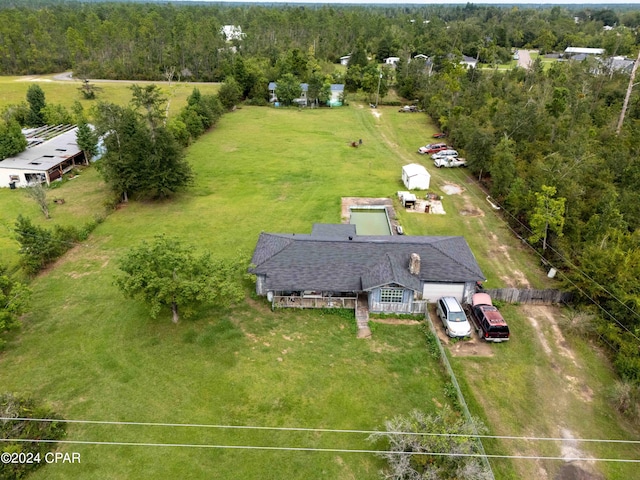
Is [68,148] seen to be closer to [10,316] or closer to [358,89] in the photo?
[10,316]

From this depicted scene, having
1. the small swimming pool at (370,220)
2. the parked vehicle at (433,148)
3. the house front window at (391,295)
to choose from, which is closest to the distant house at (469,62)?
the parked vehicle at (433,148)

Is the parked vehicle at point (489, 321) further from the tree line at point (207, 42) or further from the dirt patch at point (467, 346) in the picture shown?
the tree line at point (207, 42)

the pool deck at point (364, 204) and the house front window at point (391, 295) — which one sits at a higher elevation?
the pool deck at point (364, 204)

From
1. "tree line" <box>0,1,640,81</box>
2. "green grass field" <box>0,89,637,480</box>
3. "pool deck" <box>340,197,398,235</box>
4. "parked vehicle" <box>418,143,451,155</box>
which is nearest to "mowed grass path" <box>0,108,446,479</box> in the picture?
"green grass field" <box>0,89,637,480</box>

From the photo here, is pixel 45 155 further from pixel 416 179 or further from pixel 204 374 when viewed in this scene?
pixel 416 179

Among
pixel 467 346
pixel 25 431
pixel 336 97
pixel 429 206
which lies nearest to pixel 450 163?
pixel 429 206

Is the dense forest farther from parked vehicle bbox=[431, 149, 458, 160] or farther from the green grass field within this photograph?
the green grass field
